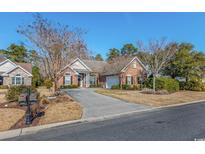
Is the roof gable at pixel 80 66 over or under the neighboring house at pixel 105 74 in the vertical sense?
over

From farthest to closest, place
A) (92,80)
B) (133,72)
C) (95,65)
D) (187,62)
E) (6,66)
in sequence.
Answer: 1. (95,65)
2. (92,80)
3. (133,72)
4. (6,66)
5. (187,62)

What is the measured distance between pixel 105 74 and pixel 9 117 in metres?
30.2

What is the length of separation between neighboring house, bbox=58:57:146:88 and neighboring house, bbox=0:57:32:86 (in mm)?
6956

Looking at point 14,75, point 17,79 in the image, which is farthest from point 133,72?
point 14,75

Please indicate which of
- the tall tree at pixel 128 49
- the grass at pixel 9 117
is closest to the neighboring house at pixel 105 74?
the grass at pixel 9 117

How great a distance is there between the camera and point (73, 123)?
9.64 m

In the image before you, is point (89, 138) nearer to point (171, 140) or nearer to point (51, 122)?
point (171, 140)

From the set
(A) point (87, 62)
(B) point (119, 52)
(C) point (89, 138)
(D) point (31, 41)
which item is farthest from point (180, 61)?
(B) point (119, 52)

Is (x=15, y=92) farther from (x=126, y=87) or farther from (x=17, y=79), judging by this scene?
(x=17, y=79)

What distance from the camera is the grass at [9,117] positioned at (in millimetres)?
8902

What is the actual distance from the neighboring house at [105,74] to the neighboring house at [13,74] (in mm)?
6956

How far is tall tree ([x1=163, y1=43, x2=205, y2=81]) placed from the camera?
30.8m

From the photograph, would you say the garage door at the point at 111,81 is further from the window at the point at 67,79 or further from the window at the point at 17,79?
the window at the point at 17,79

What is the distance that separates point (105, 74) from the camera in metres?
40.0
